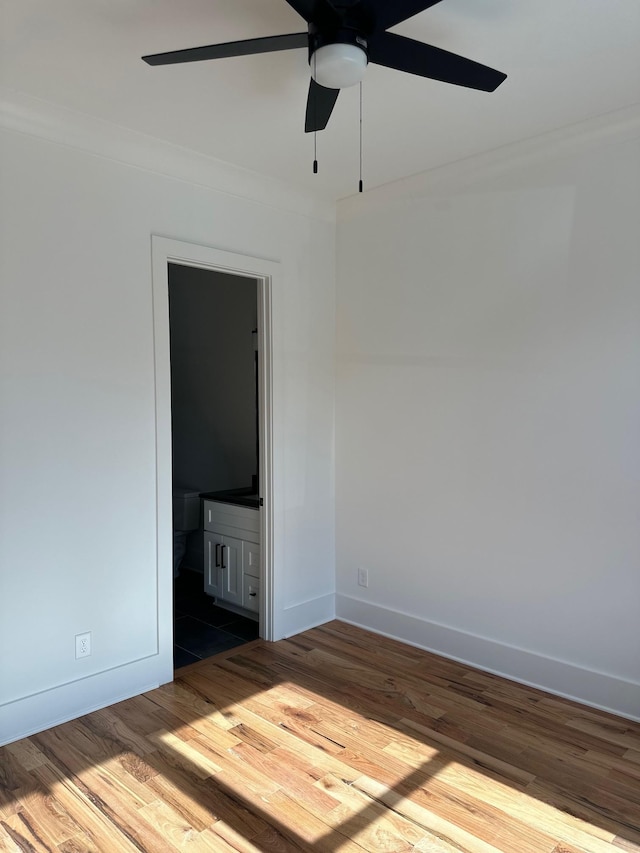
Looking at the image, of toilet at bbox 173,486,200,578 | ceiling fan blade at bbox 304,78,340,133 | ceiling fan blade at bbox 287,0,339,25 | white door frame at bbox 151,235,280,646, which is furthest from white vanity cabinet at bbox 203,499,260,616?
ceiling fan blade at bbox 287,0,339,25

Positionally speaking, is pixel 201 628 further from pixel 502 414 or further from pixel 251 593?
pixel 502 414

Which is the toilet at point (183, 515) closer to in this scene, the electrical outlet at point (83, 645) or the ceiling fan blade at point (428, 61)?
the electrical outlet at point (83, 645)

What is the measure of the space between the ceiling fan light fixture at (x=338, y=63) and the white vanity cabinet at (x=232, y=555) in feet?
8.53

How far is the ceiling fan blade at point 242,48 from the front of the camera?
171 centimetres

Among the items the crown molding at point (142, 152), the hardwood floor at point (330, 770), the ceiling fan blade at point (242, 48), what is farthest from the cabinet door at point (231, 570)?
the ceiling fan blade at point (242, 48)

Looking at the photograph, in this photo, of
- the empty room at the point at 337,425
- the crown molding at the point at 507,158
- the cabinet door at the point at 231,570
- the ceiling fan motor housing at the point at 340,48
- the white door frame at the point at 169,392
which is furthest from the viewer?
the cabinet door at the point at 231,570

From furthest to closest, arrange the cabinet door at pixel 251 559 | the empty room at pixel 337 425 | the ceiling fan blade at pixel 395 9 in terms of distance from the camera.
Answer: the cabinet door at pixel 251 559 → the empty room at pixel 337 425 → the ceiling fan blade at pixel 395 9

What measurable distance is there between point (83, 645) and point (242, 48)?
2.46 metres

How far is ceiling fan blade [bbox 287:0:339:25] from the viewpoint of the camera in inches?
63.7

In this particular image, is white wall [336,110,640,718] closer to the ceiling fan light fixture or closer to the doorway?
the doorway

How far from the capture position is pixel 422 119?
108 inches

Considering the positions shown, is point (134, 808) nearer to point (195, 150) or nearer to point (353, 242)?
point (195, 150)

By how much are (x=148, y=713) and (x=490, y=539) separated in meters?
1.88

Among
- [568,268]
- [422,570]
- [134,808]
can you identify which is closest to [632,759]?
[422,570]
